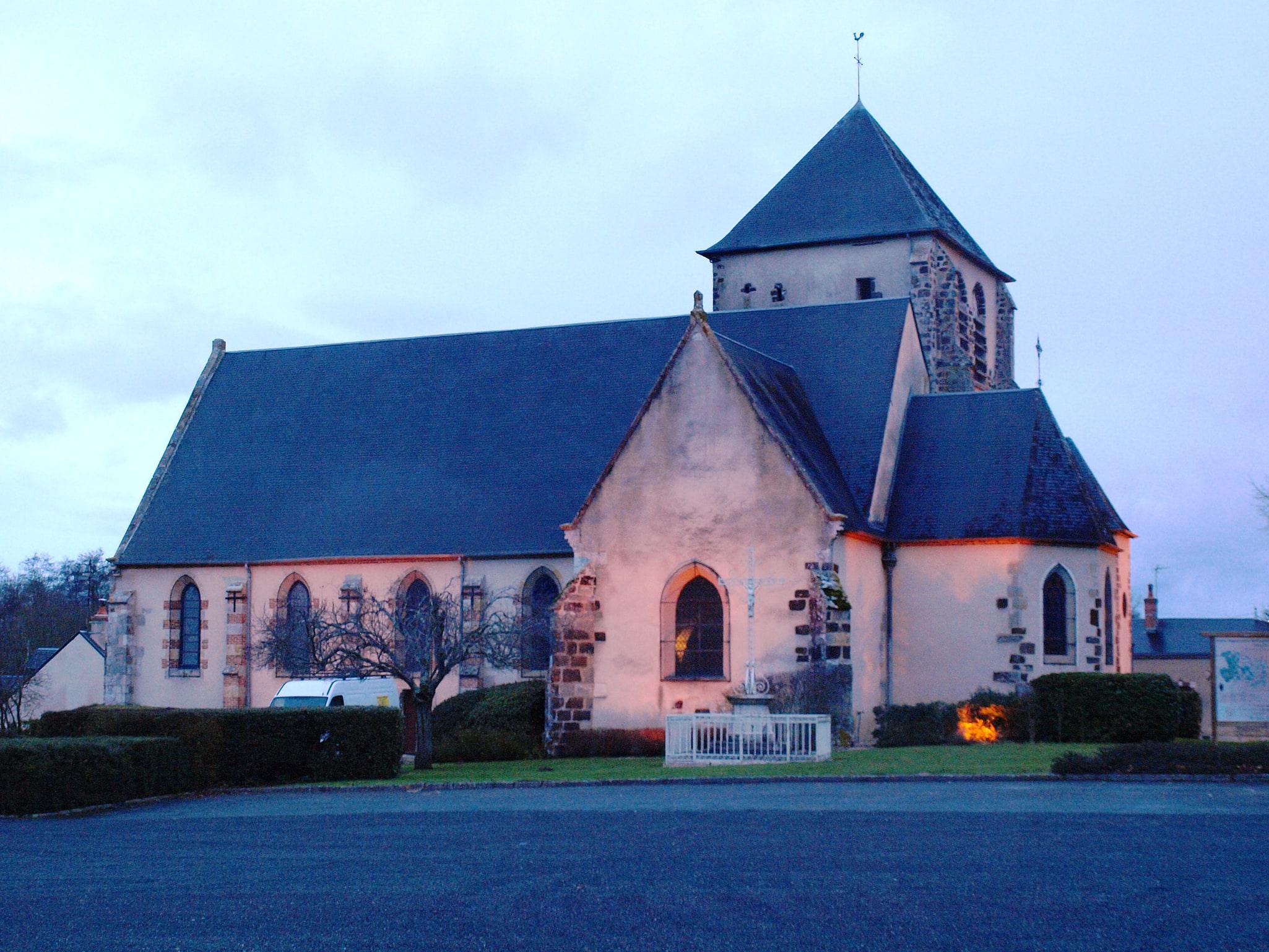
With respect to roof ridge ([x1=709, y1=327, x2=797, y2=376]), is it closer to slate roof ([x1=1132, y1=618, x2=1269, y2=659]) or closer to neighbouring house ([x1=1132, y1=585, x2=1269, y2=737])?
neighbouring house ([x1=1132, y1=585, x2=1269, y2=737])

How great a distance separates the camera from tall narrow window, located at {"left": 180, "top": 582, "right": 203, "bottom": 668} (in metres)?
38.4

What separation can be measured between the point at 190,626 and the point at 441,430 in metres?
8.02

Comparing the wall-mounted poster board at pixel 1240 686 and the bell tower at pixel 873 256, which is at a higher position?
the bell tower at pixel 873 256

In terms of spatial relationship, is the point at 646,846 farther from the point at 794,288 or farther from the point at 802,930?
the point at 794,288

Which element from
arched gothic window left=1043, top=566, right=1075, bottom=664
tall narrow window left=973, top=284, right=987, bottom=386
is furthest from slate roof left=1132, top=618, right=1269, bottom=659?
arched gothic window left=1043, top=566, right=1075, bottom=664

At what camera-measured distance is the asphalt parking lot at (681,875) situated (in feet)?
32.1

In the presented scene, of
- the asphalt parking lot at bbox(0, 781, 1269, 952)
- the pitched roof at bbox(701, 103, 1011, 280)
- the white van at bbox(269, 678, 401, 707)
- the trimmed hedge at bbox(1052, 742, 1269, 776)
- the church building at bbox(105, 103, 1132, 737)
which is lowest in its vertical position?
the asphalt parking lot at bbox(0, 781, 1269, 952)

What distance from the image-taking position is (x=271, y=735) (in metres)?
22.9

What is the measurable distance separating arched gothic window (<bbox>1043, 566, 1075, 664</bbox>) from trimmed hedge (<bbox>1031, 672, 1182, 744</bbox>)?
5.79ft

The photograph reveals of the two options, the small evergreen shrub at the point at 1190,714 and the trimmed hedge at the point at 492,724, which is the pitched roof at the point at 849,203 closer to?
the small evergreen shrub at the point at 1190,714

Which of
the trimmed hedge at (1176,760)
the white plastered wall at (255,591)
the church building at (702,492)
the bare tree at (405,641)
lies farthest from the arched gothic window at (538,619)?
the trimmed hedge at (1176,760)

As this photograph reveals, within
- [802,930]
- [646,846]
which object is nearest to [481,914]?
[802,930]

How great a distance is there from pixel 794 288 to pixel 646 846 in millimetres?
27837

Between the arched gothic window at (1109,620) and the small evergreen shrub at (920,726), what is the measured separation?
468 centimetres
